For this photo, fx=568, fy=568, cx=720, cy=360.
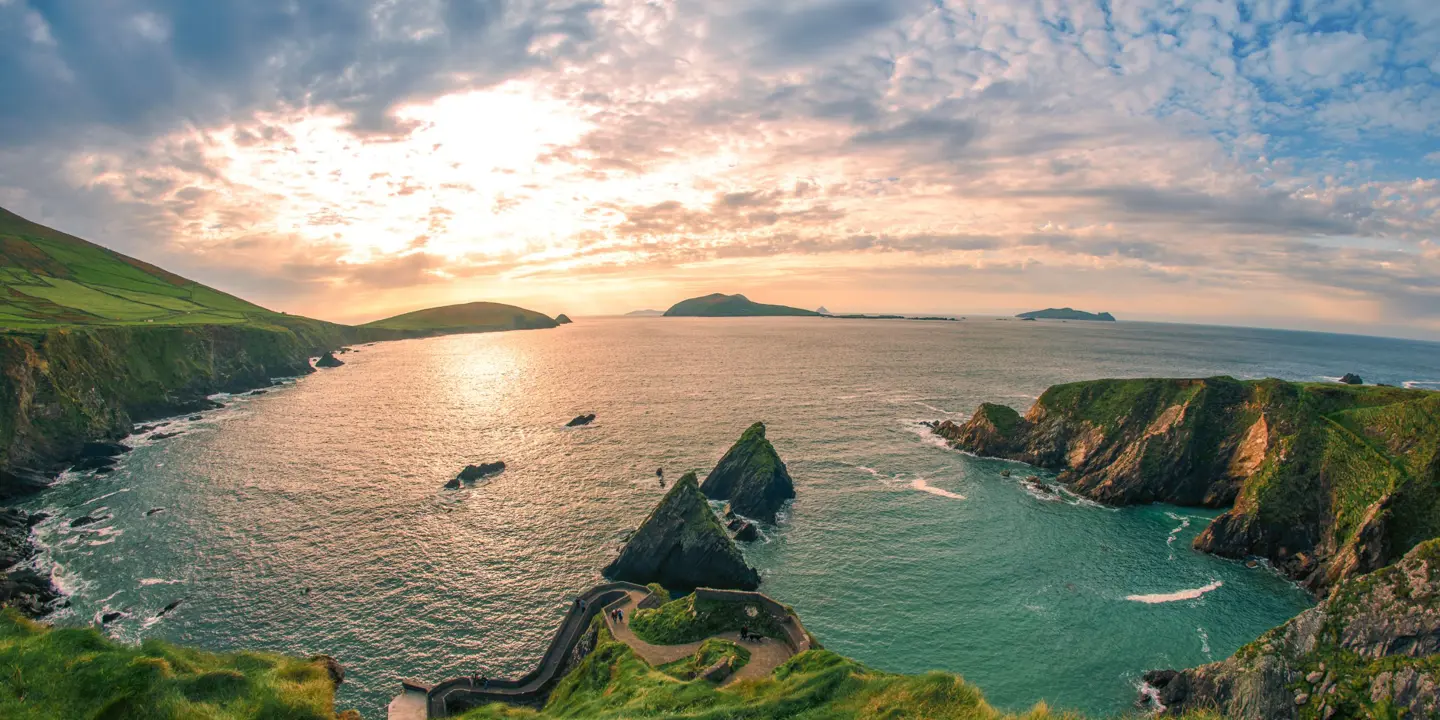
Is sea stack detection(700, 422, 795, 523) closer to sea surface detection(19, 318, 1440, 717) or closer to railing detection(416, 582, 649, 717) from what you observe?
sea surface detection(19, 318, 1440, 717)

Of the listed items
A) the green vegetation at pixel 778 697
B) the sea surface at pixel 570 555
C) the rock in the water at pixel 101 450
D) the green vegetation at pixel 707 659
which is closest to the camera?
the green vegetation at pixel 778 697

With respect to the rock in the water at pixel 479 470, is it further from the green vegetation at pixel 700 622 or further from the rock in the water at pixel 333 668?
the green vegetation at pixel 700 622

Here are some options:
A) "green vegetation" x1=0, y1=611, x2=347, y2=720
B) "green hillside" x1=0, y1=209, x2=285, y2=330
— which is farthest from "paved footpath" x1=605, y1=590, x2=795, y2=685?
"green hillside" x1=0, y1=209, x2=285, y2=330

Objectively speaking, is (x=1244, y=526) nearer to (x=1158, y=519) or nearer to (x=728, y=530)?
(x=1158, y=519)

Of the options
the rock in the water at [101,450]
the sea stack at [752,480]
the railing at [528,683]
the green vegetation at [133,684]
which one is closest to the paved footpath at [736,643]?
the railing at [528,683]

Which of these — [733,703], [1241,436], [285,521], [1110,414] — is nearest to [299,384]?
[285,521]

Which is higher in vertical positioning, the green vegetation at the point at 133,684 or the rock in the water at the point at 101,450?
the rock in the water at the point at 101,450
